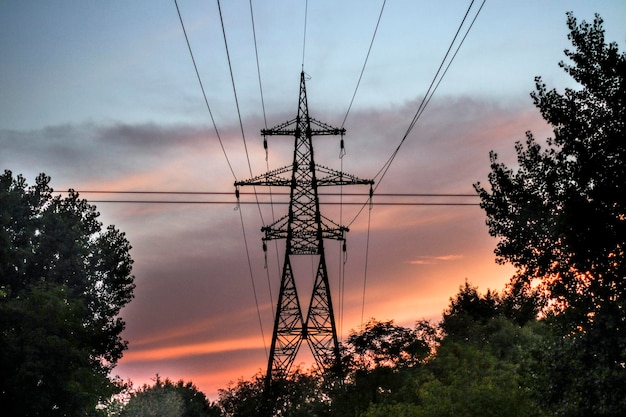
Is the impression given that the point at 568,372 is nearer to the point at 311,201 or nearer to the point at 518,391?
the point at 518,391

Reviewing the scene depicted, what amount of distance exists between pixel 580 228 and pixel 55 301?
35.8 metres

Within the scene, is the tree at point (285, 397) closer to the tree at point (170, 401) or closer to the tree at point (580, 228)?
the tree at point (170, 401)

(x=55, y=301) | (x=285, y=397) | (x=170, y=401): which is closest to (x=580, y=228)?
(x=55, y=301)

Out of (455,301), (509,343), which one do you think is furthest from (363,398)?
(455,301)

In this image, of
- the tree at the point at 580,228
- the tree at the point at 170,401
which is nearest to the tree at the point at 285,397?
the tree at the point at 170,401

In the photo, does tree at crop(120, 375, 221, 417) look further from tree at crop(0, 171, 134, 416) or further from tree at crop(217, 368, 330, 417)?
tree at crop(0, 171, 134, 416)

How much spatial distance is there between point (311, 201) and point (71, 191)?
1343 inches

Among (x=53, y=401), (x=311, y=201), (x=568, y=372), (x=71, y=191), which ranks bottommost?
(x=568, y=372)

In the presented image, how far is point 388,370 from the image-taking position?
221 ft

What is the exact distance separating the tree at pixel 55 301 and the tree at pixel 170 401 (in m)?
42.2

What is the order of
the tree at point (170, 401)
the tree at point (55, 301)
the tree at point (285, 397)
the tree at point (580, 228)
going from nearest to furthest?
the tree at point (580, 228), the tree at point (55, 301), the tree at point (285, 397), the tree at point (170, 401)

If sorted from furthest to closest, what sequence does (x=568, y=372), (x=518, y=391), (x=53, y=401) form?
(x=53, y=401) → (x=518, y=391) → (x=568, y=372)

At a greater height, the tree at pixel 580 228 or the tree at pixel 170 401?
the tree at pixel 170 401

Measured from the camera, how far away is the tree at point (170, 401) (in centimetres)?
11983
